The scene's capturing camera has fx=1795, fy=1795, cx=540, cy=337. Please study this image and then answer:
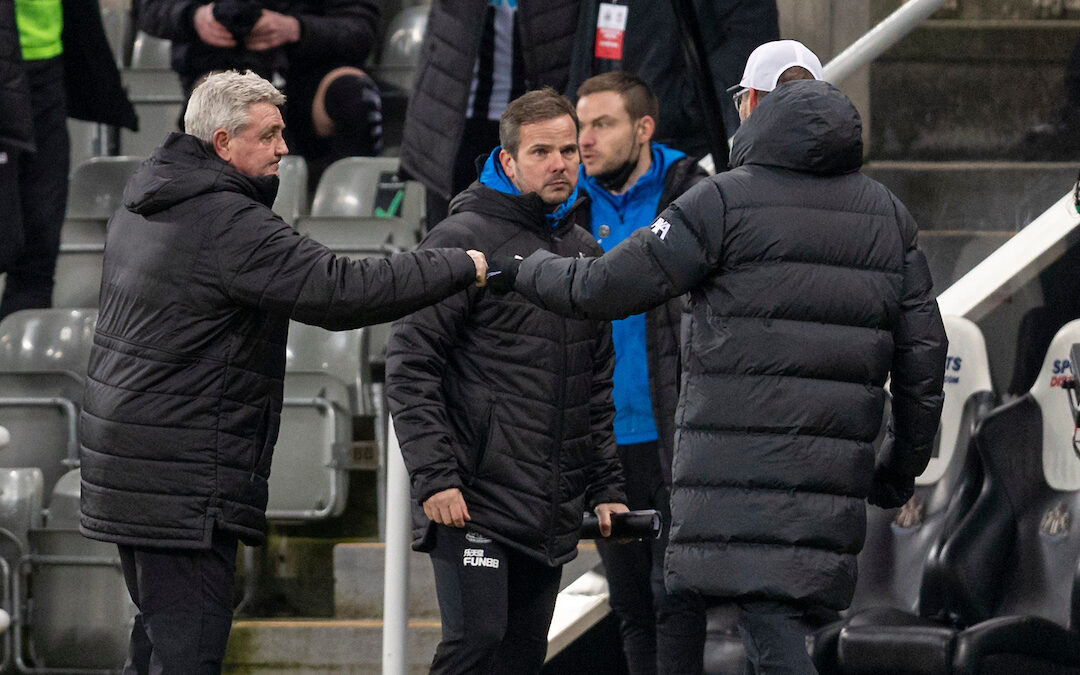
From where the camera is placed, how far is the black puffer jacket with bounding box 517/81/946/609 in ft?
11.2

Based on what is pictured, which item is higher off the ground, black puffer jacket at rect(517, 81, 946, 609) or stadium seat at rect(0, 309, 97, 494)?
black puffer jacket at rect(517, 81, 946, 609)

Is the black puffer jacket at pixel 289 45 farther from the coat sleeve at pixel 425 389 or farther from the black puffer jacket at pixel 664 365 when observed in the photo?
the coat sleeve at pixel 425 389

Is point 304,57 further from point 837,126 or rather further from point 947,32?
point 837,126

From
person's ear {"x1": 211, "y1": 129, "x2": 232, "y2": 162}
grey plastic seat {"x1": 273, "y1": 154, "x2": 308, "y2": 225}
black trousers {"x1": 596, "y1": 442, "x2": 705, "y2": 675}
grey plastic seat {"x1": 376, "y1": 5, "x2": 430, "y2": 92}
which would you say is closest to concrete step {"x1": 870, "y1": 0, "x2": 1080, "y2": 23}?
black trousers {"x1": 596, "y1": 442, "x2": 705, "y2": 675}

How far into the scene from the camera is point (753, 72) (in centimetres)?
376

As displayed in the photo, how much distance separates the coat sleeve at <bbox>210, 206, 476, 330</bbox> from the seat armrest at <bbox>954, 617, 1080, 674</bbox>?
170 centimetres

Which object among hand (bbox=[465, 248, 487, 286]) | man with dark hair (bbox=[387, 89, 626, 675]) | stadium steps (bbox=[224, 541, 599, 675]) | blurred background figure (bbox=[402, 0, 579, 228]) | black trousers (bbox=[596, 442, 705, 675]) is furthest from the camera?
blurred background figure (bbox=[402, 0, 579, 228])

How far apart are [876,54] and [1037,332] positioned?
0.96 meters

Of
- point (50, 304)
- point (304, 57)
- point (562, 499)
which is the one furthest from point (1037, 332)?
point (50, 304)

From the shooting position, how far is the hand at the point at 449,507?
3.94m

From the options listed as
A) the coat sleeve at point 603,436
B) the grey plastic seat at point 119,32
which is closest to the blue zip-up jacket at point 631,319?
the coat sleeve at point 603,436

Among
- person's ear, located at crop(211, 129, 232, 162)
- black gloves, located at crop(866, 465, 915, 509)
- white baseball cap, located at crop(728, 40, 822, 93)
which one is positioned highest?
white baseball cap, located at crop(728, 40, 822, 93)

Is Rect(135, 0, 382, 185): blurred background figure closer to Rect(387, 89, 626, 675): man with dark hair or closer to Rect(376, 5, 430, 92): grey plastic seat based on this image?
Rect(376, 5, 430, 92): grey plastic seat

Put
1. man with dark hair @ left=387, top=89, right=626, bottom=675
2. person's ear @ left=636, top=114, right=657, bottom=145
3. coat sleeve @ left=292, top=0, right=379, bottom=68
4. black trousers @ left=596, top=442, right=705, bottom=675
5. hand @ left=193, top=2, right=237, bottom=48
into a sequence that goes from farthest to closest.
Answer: coat sleeve @ left=292, top=0, right=379, bottom=68 → hand @ left=193, top=2, right=237, bottom=48 → person's ear @ left=636, top=114, right=657, bottom=145 → black trousers @ left=596, top=442, right=705, bottom=675 → man with dark hair @ left=387, top=89, right=626, bottom=675
